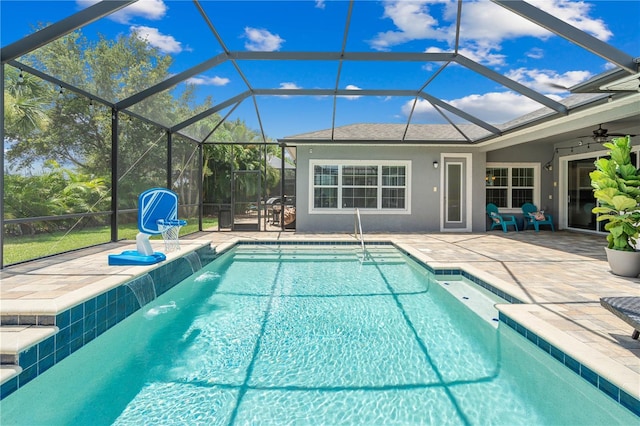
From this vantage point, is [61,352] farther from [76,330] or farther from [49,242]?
[49,242]

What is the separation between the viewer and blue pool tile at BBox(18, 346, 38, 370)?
276 cm

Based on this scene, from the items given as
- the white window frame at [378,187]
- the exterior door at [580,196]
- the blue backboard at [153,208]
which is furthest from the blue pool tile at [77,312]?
the exterior door at [580,196]

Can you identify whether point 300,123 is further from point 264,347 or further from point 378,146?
point 264,347

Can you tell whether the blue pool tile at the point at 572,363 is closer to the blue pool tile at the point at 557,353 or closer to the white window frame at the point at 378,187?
the blue pool tile at the point at 557,353

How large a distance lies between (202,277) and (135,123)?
30.7 feet

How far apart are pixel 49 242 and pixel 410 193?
35.4 feet

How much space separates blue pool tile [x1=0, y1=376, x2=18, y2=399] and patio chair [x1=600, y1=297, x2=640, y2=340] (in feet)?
14.6

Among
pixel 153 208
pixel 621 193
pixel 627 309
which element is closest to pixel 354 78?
pixel 153 208

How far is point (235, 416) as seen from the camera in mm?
2527

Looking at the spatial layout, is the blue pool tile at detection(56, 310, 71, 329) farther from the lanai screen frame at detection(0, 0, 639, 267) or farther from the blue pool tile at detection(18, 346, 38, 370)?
the lanai screen frame at detection(0, 0, 639, 267)

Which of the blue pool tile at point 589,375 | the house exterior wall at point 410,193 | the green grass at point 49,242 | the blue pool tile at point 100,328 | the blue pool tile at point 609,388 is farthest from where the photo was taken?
the house exterior wall at point 410,193

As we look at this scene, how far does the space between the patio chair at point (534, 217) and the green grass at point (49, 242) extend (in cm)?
1065

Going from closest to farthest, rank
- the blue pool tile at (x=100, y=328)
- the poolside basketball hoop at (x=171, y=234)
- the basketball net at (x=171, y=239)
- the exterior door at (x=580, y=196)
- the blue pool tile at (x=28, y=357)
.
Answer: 1. the blue pool tile at (x=28, y=357)
2. the blue pool tile at (x=100, y=328)
3. the poolside basketball hoop at (x=171, y=234)
4. the basketball net at (x=171, y=239)
5. the exterior door at (x=580, y=196)

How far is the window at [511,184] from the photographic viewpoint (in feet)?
41.1
